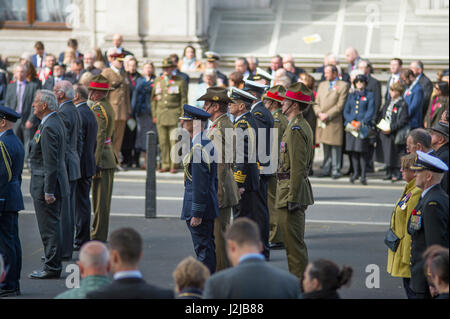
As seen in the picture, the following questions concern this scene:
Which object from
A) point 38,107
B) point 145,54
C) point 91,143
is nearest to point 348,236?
point 91,143

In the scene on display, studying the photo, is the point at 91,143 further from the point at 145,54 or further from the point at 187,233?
the point at 145,54

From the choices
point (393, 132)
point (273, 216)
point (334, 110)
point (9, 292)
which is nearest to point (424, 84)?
point (393, 132)

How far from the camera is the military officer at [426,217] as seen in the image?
7.25m

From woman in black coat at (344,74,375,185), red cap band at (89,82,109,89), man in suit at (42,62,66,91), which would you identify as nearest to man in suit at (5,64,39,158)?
man in suit at (42,62,66,91)

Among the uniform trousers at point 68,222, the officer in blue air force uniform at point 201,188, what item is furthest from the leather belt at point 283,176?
the uniform trousers at point 68,222

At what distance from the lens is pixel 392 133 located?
689 inches

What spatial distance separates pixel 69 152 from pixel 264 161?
96.0 inches

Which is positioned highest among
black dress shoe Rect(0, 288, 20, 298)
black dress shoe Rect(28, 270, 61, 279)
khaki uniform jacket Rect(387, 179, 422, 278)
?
khaki uniform jacket Rect(387, 179, 422, 278)

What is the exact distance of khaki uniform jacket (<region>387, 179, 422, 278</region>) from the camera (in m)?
8.07

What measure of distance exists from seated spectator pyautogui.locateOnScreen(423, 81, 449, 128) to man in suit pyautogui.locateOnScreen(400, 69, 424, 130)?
650mm

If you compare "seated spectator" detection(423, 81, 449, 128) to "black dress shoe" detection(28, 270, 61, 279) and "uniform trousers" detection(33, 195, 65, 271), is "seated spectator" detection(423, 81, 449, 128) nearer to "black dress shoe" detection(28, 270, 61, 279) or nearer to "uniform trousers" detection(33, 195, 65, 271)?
"uniform trousers" detection(33, 195, 65, 271)

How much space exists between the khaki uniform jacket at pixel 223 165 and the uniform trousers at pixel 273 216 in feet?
7.53

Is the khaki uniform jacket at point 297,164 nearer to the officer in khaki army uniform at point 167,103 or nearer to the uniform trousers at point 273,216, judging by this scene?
the uniform trousers at point 273,216

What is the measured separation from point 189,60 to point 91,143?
932 cm
